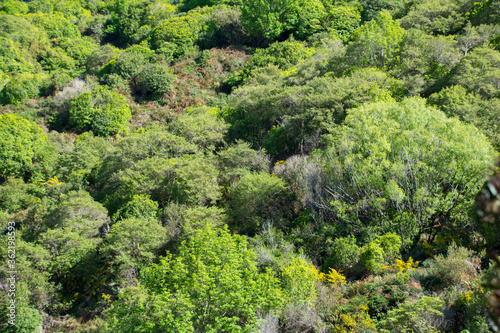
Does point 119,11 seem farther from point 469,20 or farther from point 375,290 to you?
point 375,290

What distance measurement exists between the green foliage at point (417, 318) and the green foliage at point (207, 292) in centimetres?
428

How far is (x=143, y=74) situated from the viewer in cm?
5166

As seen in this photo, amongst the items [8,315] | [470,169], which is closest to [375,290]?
[470,169]

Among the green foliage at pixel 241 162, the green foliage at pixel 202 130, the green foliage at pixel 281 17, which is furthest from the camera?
the green foliage at pixel 281 17

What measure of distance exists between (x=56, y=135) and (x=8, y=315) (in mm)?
31143

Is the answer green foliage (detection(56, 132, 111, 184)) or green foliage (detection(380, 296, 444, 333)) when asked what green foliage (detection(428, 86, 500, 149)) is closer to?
green foliage (detection(380, 296, 444, 333))

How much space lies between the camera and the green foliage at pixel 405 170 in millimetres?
17391

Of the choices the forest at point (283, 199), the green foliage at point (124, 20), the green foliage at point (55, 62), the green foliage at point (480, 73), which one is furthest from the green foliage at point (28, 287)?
the green foliage at point (124, 20)

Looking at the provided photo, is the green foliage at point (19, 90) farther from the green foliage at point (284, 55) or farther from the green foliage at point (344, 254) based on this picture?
the green foliage at point (344, 254)

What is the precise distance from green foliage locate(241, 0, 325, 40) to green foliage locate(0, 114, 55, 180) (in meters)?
35.4

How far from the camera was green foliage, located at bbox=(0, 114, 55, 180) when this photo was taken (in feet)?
131

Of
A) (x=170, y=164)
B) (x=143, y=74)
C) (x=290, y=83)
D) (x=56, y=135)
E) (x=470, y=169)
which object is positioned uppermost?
(x=470, y=169)

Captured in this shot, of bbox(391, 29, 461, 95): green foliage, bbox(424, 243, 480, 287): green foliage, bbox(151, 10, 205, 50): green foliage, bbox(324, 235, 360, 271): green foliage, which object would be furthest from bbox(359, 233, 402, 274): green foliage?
bbox(151, 10, 205, 50): green foliage

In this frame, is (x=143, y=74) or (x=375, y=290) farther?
(x=143, y=74)
